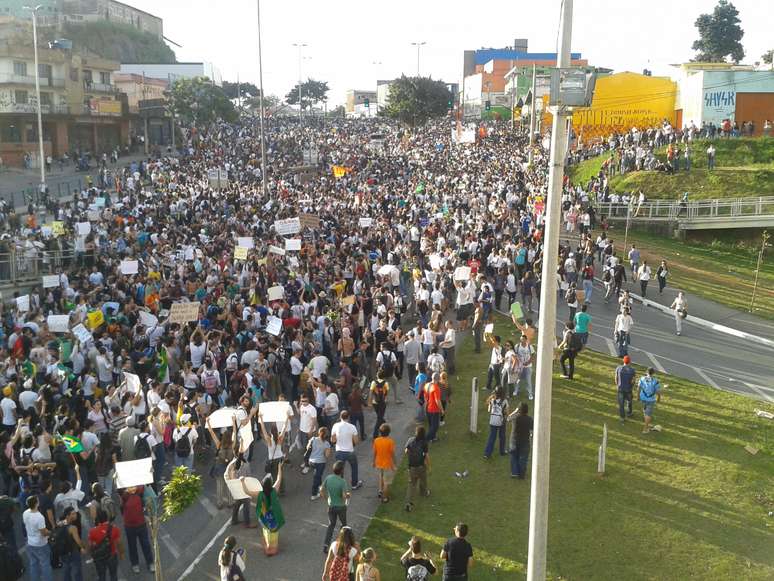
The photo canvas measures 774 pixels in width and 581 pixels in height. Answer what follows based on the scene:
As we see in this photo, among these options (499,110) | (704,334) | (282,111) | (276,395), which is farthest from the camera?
(282,111)

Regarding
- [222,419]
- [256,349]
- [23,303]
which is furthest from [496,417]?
[23,303]

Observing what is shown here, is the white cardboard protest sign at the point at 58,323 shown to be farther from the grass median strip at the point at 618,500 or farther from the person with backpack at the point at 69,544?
the grass median strip at the point at 618,500

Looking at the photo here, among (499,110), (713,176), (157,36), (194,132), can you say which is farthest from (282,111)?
(713,176)

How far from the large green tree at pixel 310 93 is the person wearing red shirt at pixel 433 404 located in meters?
119

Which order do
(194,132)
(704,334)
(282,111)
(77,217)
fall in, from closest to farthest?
(704,334)
(77,217)
(194,132)
(282,111)

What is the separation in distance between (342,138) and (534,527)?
200 ft

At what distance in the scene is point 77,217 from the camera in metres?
27.3

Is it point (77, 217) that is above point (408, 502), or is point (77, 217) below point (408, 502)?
above

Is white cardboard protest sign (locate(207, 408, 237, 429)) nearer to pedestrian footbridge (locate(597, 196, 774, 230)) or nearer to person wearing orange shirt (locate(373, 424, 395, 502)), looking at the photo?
person wearing orange shirt (locate(373, 424, 395, 502))

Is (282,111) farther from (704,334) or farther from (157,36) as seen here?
(704,334)

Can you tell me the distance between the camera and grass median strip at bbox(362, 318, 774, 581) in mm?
10406

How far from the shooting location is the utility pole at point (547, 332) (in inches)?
305

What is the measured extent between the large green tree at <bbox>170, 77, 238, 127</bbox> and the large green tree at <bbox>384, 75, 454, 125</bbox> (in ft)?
70.7

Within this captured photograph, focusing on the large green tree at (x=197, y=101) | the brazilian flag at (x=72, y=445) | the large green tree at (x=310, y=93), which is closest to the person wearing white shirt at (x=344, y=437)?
the brazilian flag at (x=72, y=445)
